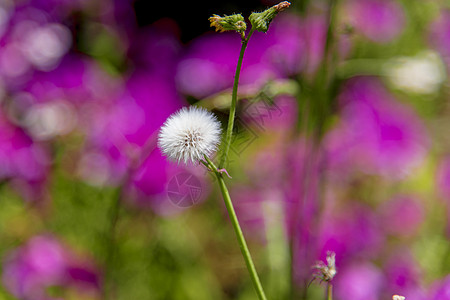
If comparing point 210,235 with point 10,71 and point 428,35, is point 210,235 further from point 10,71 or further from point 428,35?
point 428,35

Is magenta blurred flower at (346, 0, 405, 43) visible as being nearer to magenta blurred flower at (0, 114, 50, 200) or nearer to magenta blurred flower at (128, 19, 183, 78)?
magenta blurred flower at (128, 19, 183, 78)

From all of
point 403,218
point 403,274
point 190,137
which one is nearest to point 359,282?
point 403,274

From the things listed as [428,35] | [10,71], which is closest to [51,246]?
[10,71]

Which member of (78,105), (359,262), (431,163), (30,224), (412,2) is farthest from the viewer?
(412,2)

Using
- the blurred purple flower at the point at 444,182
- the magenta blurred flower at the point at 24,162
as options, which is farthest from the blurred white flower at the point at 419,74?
the magenta blurred flower at the point at 24,162

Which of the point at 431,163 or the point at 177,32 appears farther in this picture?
the point at 177,32

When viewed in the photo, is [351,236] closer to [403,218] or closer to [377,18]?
[403,218]
